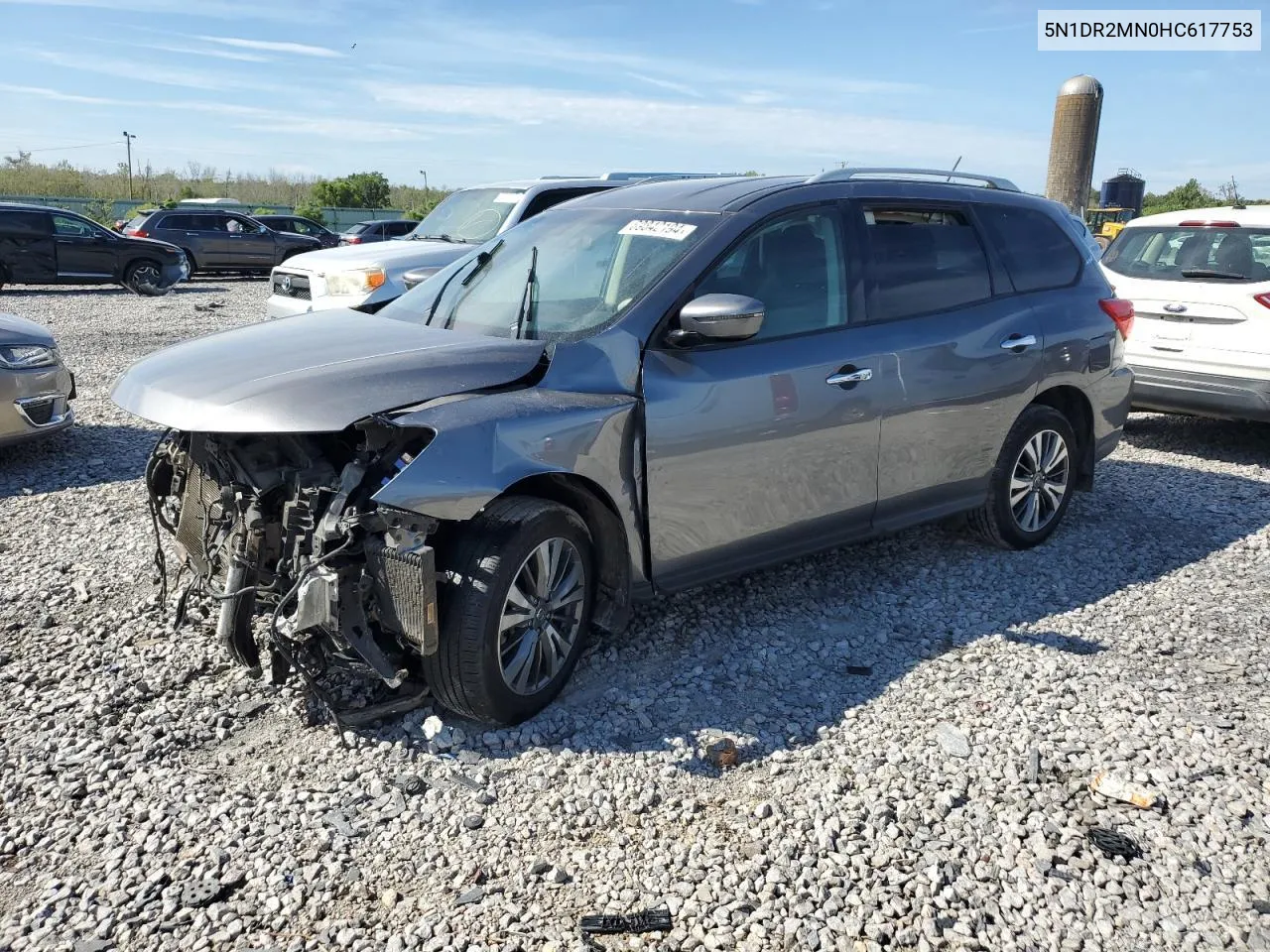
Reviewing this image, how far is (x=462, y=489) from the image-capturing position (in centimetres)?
345

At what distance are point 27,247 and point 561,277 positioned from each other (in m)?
17.3

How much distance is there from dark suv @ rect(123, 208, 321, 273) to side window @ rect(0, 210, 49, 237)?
373cm

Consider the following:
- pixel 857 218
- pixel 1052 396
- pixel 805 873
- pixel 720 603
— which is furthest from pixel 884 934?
pixel 1052 396

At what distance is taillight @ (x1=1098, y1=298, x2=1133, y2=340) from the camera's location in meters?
5.95

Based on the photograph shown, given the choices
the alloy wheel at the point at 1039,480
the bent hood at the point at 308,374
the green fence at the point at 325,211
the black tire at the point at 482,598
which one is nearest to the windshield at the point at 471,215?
the alloy wheel at the point at 1039,480

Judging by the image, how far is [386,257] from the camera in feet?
32.0

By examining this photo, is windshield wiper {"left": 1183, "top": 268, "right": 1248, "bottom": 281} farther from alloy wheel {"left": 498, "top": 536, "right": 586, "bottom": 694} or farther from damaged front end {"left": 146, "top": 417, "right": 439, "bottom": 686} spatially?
damaged front end {"left": 146, "top": 417, "right": 439, "bottom": 686}

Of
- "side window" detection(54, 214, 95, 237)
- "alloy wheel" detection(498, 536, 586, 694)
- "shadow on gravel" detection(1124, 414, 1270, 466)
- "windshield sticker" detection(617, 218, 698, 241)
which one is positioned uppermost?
"windshield sticker" detection(617, 218, 698, 241)

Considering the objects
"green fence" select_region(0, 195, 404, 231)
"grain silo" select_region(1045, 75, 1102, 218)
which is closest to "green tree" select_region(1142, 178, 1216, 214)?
"grain silo" select_region(1045, 75, 1102, 218)

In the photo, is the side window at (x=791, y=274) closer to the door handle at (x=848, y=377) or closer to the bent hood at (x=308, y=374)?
the door handle at (x=848, y=377)

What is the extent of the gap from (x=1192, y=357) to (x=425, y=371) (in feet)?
21.6

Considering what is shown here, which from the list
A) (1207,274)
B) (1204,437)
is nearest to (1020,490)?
(1207,274)

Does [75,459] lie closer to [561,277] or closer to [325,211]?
[561,277]

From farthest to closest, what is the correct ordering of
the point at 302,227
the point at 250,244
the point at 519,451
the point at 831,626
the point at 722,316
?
the point at 302,227 < the point at 250,244 < the point at 831,626 < the point at 722,316 < the point at 519,451
